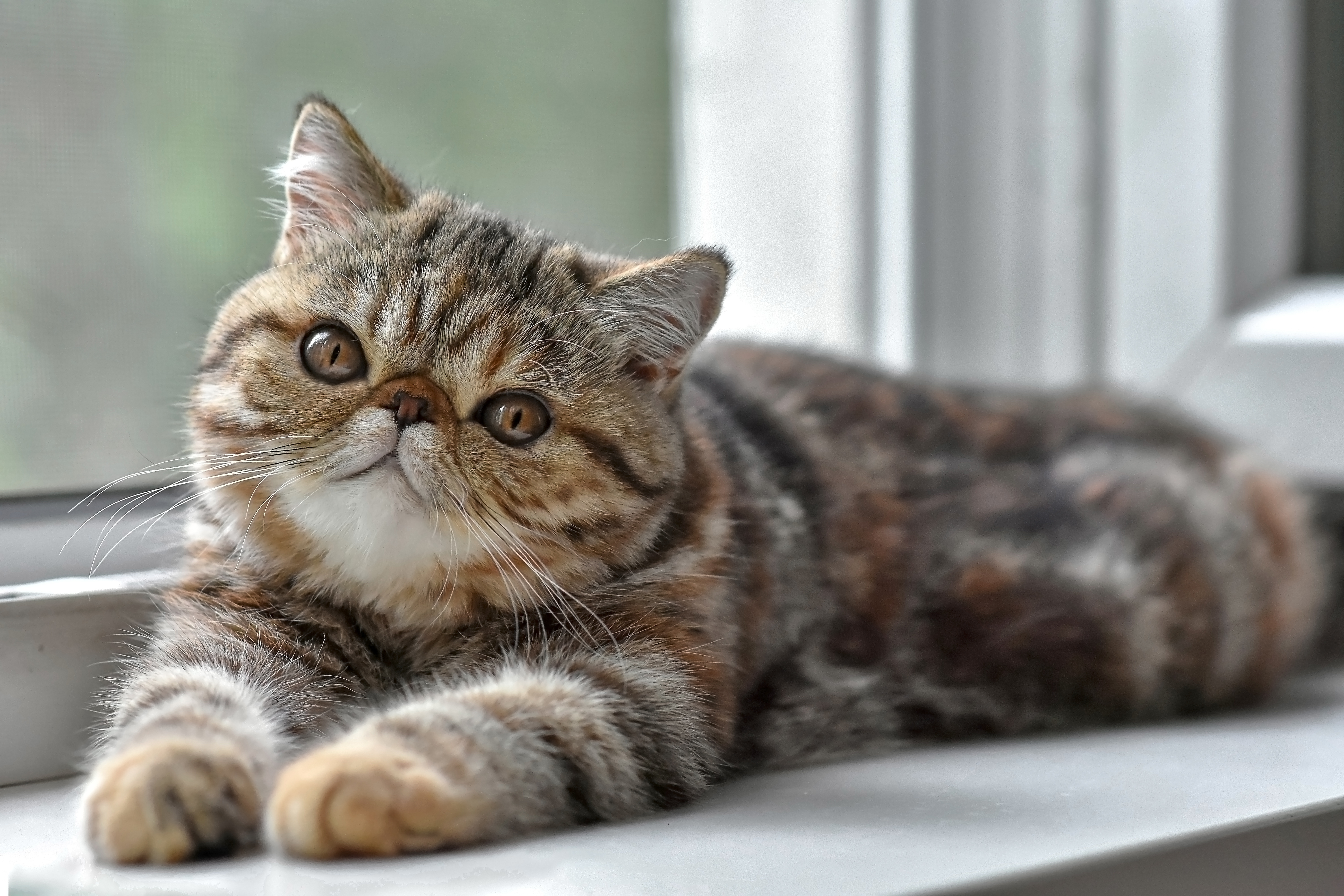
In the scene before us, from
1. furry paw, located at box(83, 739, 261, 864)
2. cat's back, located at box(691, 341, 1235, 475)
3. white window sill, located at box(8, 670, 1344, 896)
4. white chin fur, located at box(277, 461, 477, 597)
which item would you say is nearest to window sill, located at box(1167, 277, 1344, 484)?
cat's back, located at box(691, 341, 1235, 475)

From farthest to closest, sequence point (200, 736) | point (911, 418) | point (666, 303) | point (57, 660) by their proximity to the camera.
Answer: point (911, 418) < point (57, 660) < point (666, 303) < point (200, 736)

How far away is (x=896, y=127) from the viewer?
87.0 inches

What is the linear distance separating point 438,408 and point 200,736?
0.35m

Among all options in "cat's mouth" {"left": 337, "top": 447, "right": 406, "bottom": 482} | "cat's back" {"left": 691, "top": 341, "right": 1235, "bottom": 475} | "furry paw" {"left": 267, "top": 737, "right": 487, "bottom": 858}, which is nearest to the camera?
"furry paw" {"left": 267, "top": 737, "right": 487, "bottom": 858}

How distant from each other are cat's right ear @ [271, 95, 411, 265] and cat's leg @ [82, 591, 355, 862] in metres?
0.40

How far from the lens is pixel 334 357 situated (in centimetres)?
127

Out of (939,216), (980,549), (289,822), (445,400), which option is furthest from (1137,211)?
(289,822)

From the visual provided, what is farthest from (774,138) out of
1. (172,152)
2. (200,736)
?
(200,736)

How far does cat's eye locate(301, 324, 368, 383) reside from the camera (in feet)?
4.13

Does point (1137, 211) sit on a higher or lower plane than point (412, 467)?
higher

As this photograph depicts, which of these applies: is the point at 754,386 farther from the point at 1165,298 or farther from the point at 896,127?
the point at 1165,298

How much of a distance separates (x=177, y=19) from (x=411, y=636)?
0.83m

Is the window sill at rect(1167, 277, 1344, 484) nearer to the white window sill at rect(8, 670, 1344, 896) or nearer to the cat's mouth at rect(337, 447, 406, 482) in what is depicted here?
the white window sill at rect(8, 670, 1344, 896)

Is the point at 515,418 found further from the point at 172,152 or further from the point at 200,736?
the point at 172,152
